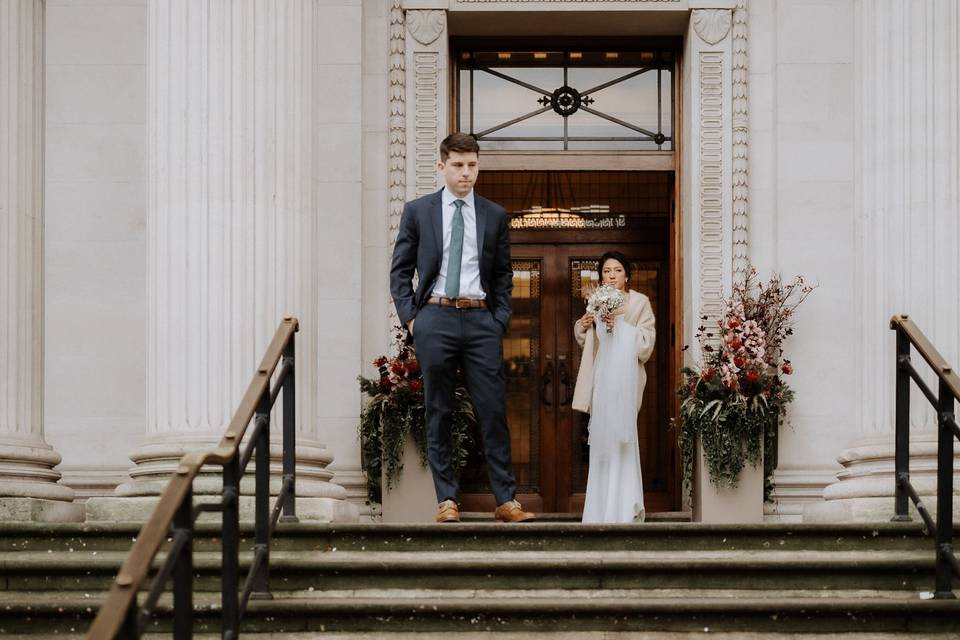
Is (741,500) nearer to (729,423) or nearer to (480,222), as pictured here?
(729,423)

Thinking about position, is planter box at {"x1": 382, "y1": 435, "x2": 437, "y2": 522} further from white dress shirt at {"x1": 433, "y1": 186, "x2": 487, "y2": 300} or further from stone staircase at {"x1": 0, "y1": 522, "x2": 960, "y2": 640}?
stone staircase at {"x1": 0, "y1": 522, "x2": 960, "y2": 640}

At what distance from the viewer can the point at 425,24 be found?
12773 mm

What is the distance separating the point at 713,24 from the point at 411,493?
4.39 meters

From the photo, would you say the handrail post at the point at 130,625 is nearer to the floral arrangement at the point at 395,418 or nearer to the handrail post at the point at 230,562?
the handrail post at the point at 230,562

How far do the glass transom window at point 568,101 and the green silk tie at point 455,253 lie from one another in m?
3.86

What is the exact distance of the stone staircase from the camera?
7.45 metres

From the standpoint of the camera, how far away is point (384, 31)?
12.8 meters

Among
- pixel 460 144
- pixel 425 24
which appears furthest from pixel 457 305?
pixel 425 24

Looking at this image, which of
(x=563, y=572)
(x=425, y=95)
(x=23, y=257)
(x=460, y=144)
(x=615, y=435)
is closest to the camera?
(x=563, y=572)

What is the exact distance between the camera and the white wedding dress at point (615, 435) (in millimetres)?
11352

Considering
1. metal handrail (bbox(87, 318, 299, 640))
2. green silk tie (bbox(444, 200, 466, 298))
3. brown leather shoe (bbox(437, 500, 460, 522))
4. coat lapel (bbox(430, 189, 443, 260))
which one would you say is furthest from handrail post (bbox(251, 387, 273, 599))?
coat lapel (bbox(430, 189, 443, 260))

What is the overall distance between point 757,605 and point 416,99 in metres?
6.39

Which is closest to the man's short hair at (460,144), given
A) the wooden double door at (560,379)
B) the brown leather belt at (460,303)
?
the brown leather belt at (460,303)

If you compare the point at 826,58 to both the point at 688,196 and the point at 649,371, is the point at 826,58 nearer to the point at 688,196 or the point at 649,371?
the point at 688,196
